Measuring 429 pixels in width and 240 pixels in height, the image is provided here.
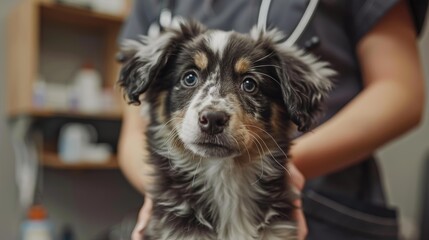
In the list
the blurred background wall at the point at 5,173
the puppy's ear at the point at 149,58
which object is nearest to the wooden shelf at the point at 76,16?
the blurred background wall at the point at 5,173

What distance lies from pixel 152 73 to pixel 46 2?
1.26 m

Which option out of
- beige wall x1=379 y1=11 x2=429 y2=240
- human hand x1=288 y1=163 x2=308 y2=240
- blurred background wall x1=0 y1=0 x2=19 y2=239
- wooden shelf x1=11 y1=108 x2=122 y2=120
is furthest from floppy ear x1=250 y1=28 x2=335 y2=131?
beige wall x1=379 y1=11 x2=429 y2=240

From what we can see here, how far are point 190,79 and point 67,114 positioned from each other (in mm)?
1305

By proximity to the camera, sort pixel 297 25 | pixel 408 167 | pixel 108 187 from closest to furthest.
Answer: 1. pixel 297 25
2. pixel 108 187
3. pixel 408 167

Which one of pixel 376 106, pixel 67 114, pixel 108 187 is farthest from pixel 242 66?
pixel 108 187

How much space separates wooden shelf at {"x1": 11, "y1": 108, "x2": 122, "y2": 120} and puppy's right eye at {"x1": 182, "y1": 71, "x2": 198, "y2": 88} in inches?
48.0

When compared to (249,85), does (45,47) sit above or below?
below

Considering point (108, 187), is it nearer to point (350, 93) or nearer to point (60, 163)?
point (60, 163)

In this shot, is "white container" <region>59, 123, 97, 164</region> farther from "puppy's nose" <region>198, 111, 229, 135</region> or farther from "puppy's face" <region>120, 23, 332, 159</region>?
"puppy's nose" <region>198, 111, 229, 135</region>

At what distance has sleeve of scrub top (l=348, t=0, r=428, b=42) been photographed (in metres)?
1.11

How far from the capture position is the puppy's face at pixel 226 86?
2.63 feet

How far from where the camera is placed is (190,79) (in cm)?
88

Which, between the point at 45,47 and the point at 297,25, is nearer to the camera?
the point at 297,25

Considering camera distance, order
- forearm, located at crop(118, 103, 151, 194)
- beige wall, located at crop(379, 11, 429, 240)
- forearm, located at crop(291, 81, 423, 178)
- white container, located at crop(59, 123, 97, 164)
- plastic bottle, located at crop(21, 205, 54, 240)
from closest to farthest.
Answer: forearm, located at crop(291, 81, 423, 178), forearm, located at crop(118, 103, 151, 194), plastic bottle, located at crop(21, 205, 54, 240), white container, located at crop(59, 123, 97, 164), beige wall, located at crop(379, 11, 429, 240)
